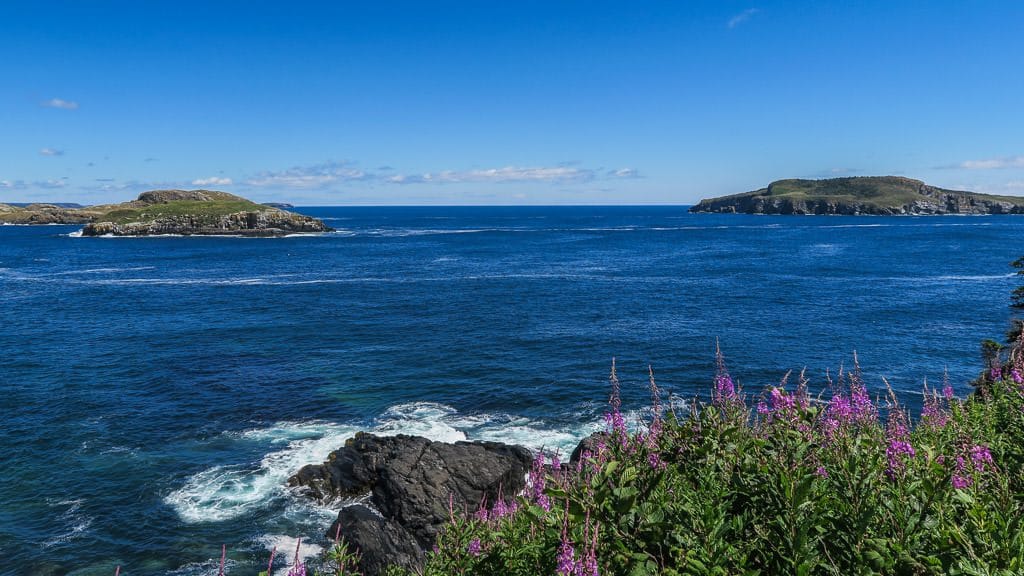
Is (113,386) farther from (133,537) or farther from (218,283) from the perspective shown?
(218,283)

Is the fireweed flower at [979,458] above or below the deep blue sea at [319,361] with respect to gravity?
above

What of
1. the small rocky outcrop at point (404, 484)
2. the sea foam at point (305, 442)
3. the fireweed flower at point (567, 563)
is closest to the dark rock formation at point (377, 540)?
the small rocky outcrop at point (404, 484)

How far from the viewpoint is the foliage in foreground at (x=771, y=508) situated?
5285 mm

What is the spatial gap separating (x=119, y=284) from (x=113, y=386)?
57.1 m

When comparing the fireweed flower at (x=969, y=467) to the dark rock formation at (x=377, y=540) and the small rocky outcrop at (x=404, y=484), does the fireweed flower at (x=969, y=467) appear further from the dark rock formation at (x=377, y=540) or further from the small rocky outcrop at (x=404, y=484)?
the small rocky outcrop at (x=404, y=484)

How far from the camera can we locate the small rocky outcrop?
21.1 meters

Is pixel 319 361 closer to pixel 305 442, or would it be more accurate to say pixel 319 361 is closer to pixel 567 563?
pixel 305 442

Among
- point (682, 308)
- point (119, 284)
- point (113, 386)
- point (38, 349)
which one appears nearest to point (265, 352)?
point (113, 386)

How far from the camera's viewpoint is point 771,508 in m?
6.23

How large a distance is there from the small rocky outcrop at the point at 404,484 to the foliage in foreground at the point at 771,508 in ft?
46.9

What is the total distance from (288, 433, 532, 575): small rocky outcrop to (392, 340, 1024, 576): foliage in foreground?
1430cm

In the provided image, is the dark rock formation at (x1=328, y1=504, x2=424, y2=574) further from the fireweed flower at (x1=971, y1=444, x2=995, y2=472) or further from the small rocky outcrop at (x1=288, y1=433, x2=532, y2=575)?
the fireweed flower at (x1=971, y1=444, x2=995, y2=472)

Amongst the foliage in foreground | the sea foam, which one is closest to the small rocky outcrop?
the sea foam

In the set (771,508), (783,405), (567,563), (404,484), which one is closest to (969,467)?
(783,405)
